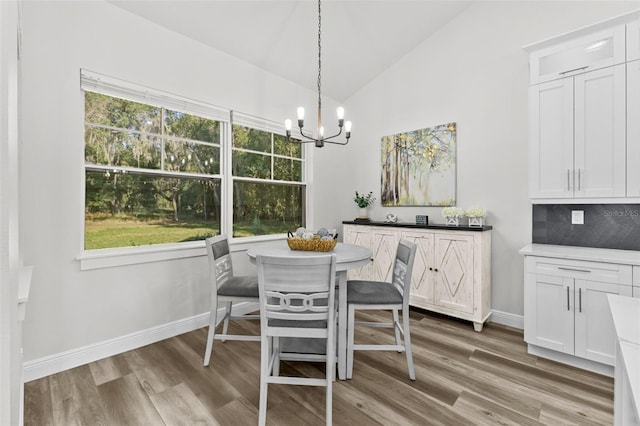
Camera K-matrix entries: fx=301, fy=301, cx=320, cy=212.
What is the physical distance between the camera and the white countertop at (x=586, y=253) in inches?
85.5

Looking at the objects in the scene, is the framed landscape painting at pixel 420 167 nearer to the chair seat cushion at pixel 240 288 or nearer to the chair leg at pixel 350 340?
the chair leg at pixel 350 340

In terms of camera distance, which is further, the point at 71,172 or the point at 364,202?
the point at 364,202

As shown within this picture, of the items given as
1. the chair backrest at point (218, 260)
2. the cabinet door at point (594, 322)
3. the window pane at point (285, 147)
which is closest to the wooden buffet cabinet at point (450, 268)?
the cabinet door at point (594, 322)

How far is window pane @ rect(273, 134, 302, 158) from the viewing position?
3.88 metres

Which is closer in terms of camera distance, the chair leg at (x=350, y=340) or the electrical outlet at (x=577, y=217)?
the chair leg at (x=350, y=340)

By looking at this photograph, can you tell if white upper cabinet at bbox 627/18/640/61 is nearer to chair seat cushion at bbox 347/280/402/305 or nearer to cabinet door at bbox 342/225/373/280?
chair seat cushion at bbox 347/280/402/305

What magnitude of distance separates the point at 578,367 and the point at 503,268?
1073 millimetres

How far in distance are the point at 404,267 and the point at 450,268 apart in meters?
1.12

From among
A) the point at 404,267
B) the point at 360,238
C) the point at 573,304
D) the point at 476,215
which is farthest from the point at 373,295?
the point at 360,238

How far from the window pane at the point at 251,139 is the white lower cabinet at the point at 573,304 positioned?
9.78 feet

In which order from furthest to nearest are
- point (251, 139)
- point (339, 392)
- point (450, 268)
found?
point (251, 139)
point (450, 268)
point (339, 392)

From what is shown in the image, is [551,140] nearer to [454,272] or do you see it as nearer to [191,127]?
[454,272]

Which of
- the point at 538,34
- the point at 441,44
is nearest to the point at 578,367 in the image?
the point at 538,34

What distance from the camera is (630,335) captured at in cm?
95
